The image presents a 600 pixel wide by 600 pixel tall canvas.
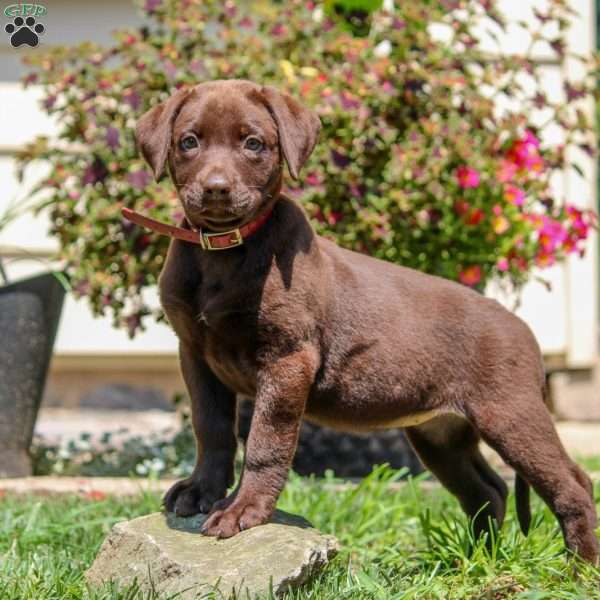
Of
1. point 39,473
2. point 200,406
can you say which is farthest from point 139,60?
point 200,406

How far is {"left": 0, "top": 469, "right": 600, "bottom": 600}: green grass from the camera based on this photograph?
3340 mm

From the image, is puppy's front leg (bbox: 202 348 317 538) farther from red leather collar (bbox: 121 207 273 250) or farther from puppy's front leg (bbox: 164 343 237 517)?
red leather collar (bbox: 121 207 273 250)

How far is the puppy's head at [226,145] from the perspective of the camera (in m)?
3.12

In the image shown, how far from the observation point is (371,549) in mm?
4285

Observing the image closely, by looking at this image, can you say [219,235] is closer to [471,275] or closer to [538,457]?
[538,457]

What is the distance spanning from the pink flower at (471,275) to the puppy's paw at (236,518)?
277cm

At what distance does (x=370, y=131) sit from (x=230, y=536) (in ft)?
9.41

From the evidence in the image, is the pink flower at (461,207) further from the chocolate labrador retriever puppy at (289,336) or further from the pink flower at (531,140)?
the chocolate labrador retriever puppy at (289,336)

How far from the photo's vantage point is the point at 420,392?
3.60 meters

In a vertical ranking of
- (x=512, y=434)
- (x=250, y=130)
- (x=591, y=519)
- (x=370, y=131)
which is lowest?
(x=591, y=519)

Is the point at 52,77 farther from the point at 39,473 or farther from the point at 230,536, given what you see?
the point at 230,536

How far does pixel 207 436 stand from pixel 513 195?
286 centimetres

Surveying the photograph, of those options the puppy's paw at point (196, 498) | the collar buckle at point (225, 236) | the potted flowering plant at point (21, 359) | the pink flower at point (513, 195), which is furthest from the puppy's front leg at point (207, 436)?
the pink flower at point (513, 195)

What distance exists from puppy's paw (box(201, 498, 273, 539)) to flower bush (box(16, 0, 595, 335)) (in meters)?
2.36
